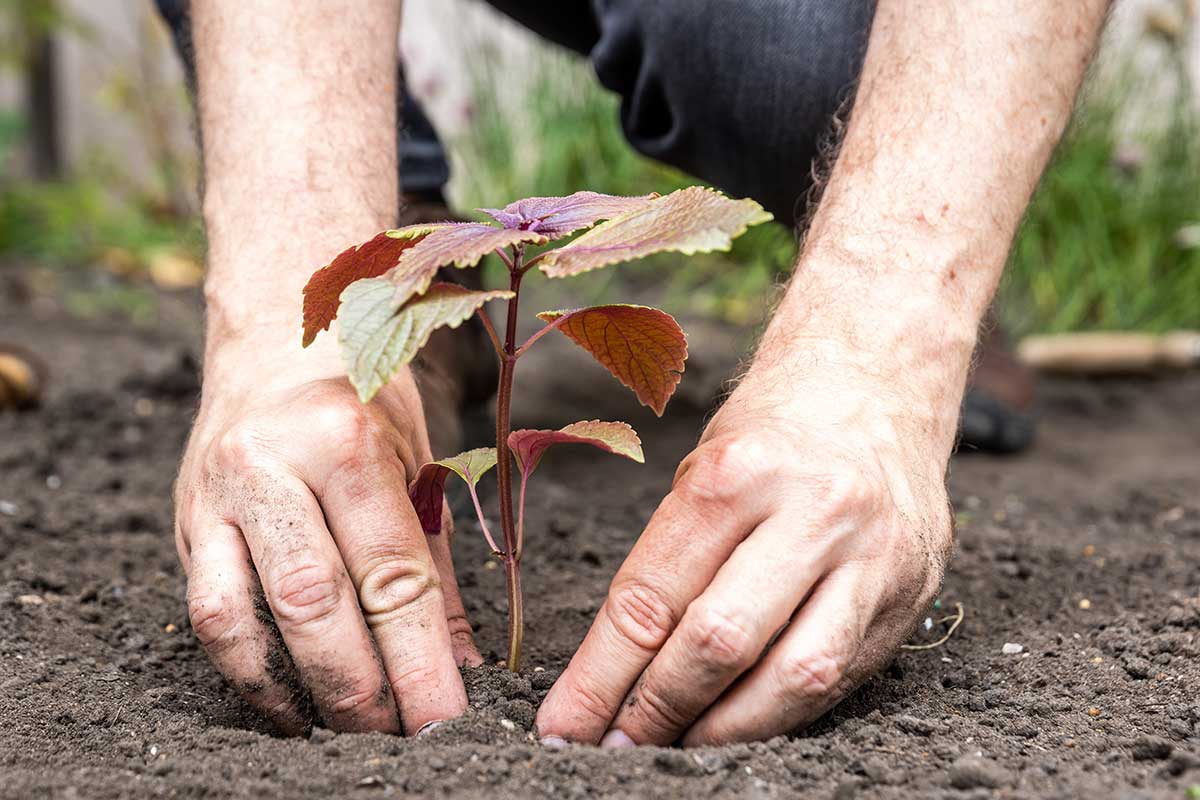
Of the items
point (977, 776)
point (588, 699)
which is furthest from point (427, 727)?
point (977, 776)

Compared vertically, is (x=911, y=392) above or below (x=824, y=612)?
above

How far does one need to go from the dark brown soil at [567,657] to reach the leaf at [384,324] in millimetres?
358

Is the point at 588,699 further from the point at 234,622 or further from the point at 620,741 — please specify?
the point at 234,622

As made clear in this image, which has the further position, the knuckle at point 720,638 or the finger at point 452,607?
the finger at point 452,607

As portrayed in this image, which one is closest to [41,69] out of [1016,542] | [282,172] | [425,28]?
[425,28]

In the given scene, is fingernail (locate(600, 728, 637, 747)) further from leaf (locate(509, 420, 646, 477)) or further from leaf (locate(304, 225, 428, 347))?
leaf (locate(304, 225, 428, 347))

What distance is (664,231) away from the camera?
3.00ft

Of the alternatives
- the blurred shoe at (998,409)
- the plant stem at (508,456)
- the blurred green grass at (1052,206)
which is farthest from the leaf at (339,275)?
the blurred green grass at (1052,206)

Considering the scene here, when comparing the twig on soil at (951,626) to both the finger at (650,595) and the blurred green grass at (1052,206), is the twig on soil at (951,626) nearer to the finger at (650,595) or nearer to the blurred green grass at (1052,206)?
the finger at (650,595)

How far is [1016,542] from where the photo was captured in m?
1.76

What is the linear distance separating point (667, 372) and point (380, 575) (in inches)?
13.0

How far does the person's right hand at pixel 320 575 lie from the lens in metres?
1.00

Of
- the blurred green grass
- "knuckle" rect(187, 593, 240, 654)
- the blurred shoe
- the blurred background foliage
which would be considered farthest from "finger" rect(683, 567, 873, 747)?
the blurred green grass

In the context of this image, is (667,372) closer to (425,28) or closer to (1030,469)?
(1030,469)
